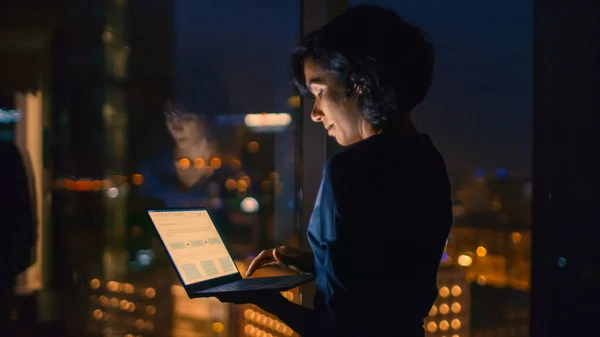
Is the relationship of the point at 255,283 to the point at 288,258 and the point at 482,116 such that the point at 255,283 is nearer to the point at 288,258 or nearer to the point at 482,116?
the point at 288,258

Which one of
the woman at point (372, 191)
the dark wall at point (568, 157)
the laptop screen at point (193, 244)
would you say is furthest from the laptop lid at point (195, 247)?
the dark wall at point (568, 157)

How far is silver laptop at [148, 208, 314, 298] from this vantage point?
1.29 metres

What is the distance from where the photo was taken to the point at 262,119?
2.65m

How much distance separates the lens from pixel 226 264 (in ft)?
4.85

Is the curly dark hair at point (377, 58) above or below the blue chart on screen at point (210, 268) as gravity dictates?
above

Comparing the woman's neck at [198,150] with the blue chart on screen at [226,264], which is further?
the woman's neck at [198,150]

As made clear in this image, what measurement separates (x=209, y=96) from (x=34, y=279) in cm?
131

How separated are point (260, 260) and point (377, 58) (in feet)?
2.09

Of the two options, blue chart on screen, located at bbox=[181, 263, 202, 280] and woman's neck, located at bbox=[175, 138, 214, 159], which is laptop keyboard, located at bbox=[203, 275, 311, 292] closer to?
blue chart on screen, located at bbox=[181, 263, 202, 280]

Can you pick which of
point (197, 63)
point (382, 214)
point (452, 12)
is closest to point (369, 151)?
point (382, 214)

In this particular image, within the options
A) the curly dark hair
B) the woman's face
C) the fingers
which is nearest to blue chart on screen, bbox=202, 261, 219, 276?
the fingers

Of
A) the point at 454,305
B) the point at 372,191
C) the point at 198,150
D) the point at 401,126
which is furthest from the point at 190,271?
the point at 454,305

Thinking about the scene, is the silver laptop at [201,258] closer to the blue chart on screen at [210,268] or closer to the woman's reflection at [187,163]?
the blue chart on screen at [210,268]

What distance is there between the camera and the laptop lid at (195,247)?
132 centimetres
